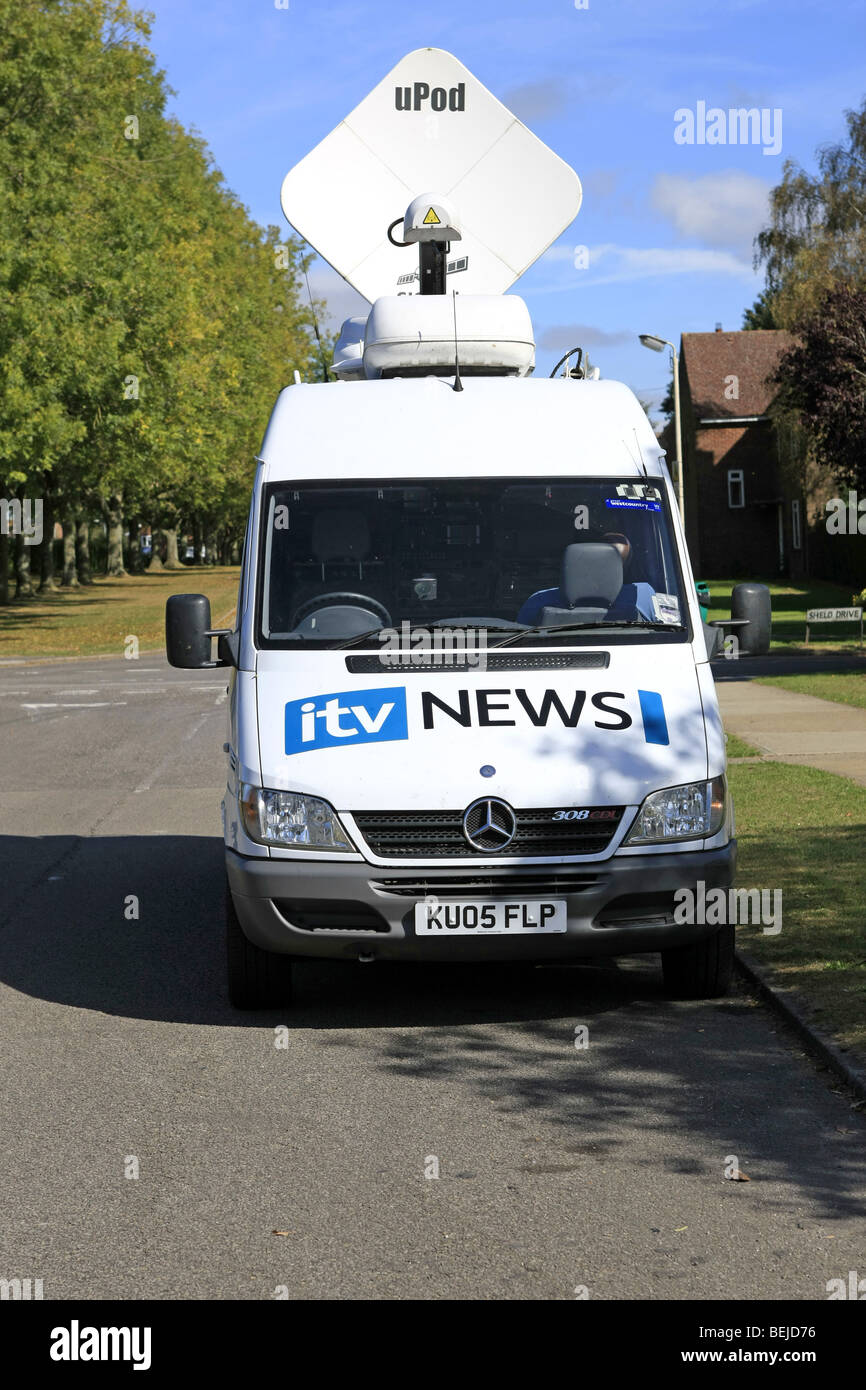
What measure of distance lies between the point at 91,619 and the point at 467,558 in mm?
36426

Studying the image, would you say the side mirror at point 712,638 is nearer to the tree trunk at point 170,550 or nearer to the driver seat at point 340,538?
the driver seat at point 340,538

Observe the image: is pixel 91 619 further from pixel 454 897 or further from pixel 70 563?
pixel 454 897

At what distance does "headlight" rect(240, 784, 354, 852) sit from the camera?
6465mm

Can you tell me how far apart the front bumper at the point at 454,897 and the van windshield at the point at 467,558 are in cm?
117

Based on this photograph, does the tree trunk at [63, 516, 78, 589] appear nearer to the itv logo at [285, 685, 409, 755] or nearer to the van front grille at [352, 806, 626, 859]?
the itv logo at [285, 685, 409, 755]

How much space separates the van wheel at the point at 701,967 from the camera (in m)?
7.00

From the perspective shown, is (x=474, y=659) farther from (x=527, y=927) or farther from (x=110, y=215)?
(x=110, y=215)

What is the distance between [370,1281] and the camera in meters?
4.25

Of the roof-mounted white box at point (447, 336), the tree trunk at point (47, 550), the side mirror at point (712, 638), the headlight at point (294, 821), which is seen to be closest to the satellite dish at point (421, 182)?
the roof-mounted white box at point (447, 336)

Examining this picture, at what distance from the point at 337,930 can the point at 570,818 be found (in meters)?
1.00

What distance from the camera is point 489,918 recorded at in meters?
6.40

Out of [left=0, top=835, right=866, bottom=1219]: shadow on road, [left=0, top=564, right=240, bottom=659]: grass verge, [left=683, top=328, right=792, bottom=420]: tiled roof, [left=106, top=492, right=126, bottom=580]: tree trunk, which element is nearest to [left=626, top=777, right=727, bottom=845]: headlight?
[left=0, top=835, right=866, bottom=1219]: shadow on road

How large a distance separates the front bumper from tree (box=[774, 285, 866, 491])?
24.0m
